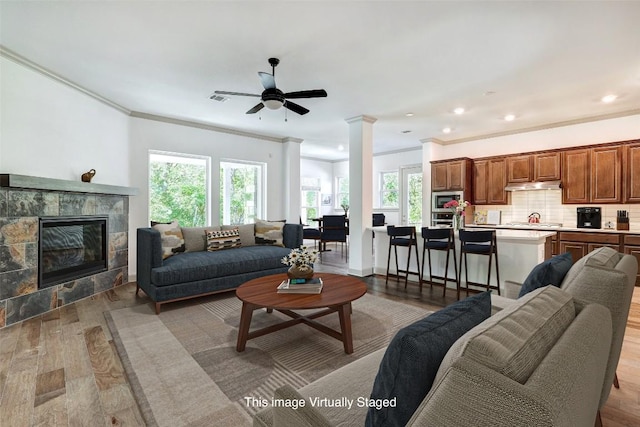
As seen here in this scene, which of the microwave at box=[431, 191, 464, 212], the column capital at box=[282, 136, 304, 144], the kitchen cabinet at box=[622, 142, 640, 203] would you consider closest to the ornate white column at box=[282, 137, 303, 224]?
the column capital at box=[282, 136, 304, 144]

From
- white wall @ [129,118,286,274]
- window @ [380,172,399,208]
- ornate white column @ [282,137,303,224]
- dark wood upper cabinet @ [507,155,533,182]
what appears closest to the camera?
white wall @ [129,118,286,274]

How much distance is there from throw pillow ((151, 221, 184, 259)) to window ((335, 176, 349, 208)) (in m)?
6.18

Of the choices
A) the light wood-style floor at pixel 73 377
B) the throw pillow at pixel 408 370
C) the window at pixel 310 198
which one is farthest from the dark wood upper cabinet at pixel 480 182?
the throw pillow at pixel 408 370

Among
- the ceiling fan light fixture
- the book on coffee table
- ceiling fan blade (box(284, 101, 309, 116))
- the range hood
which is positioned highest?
ceiling fan blade (box(284, 101, 309, 116))

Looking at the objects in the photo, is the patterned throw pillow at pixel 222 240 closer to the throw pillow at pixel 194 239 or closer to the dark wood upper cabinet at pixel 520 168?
the throw pillow at pixel 194 239

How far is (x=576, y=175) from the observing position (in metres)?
5.22

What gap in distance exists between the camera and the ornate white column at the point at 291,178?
697 centimetres

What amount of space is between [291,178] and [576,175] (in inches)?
212

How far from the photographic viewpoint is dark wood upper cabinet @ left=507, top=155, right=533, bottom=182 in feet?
18.8

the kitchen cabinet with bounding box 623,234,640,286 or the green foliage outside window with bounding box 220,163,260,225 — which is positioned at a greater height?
the green foliage outside window with bounding box 220,163,260,225

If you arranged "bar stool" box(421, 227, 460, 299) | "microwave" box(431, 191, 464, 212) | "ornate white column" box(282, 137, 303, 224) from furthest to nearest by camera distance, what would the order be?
"ornate white column" box(282, 137, 303, 224) → "microwave" box(431, 191, 464, 212) → "bar stool" box(421, 227, 460, 299)

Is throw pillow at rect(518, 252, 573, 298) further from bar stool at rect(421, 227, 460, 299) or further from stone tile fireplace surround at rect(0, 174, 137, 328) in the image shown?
stone tile fireplace surround at rect(0, 174, 137, 328)

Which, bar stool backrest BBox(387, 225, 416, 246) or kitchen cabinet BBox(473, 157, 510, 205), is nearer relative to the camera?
Result: bar stool backrest BBox(387, 225, 416, 246)

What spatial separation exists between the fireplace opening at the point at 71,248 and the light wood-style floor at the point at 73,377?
49cm
